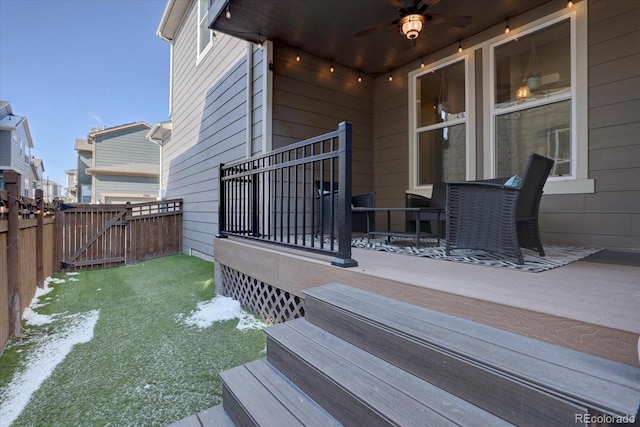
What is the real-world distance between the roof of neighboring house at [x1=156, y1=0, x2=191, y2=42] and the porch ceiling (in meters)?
4.64

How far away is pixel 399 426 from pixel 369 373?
12.1 inches

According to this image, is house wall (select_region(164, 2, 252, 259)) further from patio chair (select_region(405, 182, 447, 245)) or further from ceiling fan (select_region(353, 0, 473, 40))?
patio chair (select_region(405, 182, 447, 245))

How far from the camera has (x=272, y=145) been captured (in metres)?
4.15

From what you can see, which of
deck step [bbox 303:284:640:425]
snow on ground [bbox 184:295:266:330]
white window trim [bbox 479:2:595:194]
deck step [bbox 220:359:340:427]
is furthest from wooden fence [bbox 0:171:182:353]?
white window trim [bbox 479:2:595:194]

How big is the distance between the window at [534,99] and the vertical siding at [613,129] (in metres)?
0.21

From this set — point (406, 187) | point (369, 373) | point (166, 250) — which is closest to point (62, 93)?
point (166, 250)

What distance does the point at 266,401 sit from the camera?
1.39 meters

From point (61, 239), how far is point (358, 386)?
21.9 ft

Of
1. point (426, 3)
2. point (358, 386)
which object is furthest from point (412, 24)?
point (358, 386)

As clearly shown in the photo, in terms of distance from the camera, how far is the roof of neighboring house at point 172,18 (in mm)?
7258

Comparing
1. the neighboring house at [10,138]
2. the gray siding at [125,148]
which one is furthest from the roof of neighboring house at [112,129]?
the neighboring house at [10,138]

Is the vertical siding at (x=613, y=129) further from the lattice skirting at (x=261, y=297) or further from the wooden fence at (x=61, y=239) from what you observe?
the wooden fence at (x=61, y=239)

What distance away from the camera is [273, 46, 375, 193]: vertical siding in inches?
167

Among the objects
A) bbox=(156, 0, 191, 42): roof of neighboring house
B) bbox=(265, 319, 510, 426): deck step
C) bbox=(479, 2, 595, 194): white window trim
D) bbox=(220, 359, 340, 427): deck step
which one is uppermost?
bbox=(156, 0, 191, 42): roof of neighboring house
